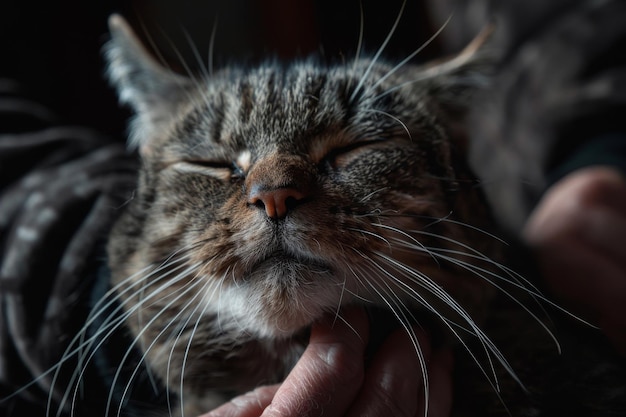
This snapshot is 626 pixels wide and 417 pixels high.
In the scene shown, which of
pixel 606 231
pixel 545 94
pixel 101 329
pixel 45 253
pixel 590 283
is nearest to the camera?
pixel 101 329

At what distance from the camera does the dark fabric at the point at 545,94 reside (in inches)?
52.7

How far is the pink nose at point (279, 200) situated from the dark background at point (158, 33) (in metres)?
0.43

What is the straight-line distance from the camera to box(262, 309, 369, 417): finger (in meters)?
0.60

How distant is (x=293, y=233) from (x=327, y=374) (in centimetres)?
17

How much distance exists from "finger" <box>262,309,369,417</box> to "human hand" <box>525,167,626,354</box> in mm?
522

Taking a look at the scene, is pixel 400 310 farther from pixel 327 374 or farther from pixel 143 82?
pixel 143 82

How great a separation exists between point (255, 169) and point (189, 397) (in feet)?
1.22

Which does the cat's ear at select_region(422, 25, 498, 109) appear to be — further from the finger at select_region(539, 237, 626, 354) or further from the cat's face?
the finger at select_region(539, 237, 626, 354)

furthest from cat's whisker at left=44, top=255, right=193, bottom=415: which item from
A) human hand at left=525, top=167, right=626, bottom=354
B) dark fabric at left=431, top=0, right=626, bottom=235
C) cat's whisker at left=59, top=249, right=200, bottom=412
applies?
dark fabric at left=431, top=0, right=626, bottom=235

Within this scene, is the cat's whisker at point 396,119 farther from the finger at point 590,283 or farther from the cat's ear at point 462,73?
the finger at point 590,283

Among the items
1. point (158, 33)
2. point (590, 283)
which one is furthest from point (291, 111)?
point (158, 33)

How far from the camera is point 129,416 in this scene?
802 mm

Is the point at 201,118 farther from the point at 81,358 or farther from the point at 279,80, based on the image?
the point at 81,358

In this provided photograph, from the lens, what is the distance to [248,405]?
2.21 feet
